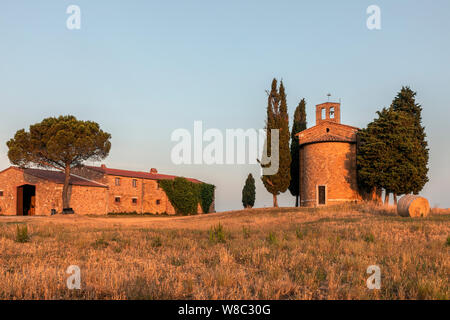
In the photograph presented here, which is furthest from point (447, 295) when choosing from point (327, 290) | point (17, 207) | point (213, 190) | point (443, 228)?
point (213, 190)

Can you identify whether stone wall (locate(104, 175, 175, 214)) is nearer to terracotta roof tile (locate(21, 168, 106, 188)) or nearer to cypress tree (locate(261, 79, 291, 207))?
terracotta roof tile (locate(21, 168, 106, 188))

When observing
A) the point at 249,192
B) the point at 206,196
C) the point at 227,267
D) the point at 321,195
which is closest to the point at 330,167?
the point at 321,195

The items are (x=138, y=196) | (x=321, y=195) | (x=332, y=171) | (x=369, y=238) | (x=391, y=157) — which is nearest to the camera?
(x=369, y=238)

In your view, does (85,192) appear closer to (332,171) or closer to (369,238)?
(332,171)

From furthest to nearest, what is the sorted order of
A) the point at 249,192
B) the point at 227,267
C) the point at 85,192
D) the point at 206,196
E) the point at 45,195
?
the point at 206,196, the point at 249,192, the point at 85,192, the point at 45,195, the point at 227,267

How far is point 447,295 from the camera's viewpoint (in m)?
6.53

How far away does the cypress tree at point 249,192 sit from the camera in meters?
58.7

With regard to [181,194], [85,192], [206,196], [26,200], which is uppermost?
[85,192]

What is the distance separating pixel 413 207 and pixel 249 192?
36003 mm

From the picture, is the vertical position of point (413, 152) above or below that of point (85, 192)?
above

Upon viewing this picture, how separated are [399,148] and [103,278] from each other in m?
34.2

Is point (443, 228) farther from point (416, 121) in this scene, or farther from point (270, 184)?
point (416, 121)

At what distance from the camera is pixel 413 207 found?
23953mm

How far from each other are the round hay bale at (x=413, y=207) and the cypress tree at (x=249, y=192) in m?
34.7
